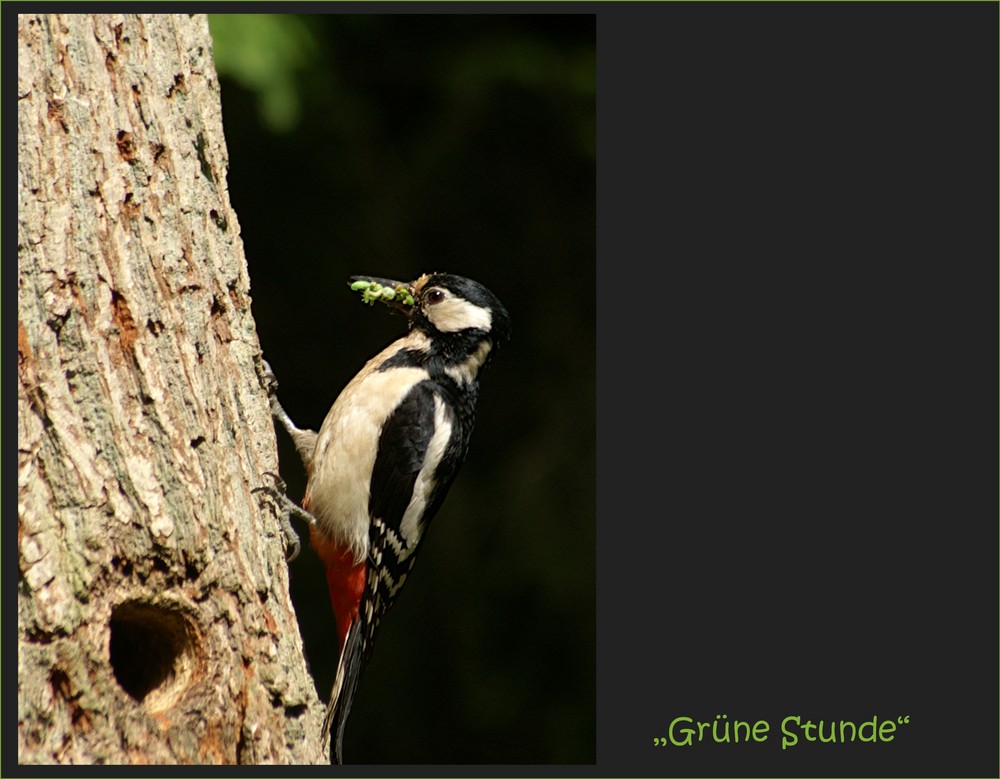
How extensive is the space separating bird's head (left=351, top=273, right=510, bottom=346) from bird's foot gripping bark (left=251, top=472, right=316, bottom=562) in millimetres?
742

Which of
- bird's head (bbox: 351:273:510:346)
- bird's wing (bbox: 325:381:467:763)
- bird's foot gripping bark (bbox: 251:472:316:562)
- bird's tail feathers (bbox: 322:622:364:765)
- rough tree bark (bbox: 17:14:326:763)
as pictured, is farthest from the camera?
bird's head (bbox: 351:273:510:346)

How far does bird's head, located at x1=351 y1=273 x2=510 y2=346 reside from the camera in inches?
151

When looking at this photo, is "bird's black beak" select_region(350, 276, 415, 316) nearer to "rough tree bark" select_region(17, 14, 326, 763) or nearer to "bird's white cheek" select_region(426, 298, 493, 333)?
"bird's white cheek" select_region(426, 298, 493, 333)

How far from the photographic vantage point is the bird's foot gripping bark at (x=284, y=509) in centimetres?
290

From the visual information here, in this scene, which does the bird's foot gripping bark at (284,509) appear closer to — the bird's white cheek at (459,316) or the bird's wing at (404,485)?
the bird's wing at (404,485)

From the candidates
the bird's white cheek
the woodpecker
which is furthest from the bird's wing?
the bird's white cheek

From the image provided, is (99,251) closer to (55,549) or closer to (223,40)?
(55,549)

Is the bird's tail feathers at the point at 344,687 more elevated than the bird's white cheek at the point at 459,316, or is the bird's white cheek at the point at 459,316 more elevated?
the bird's white cheek at the point at 459,316

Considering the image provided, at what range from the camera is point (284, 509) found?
3.17 m

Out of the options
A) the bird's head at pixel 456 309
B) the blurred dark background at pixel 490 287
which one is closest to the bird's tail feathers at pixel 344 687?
the bird's head at pixel 456 309

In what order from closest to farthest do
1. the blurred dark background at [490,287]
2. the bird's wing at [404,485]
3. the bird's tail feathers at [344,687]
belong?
1. the bird's tail feathers at [344,687]
2. the bird's wing at [404,485]
3. the blurred dark background at [490,287]

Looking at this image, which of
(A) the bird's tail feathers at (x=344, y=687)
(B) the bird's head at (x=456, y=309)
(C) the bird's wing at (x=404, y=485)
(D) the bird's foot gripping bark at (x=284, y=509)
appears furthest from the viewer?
(B) the bird's head at (x=456, y=309)

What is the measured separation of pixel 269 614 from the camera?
2697 millimetres

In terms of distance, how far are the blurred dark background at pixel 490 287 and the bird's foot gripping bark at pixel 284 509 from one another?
2120mm
